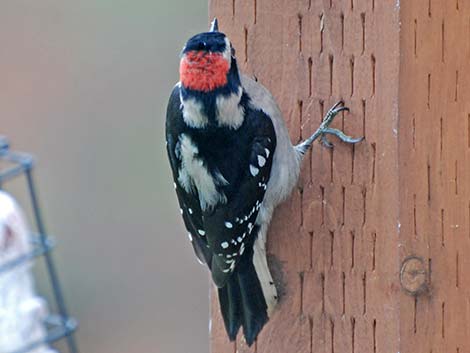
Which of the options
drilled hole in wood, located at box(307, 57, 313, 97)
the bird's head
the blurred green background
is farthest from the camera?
the blurred green background

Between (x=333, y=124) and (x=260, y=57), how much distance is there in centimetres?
22

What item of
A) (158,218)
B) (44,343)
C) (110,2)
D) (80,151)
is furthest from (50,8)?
(44,343)

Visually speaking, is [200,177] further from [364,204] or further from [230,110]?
[364,204]

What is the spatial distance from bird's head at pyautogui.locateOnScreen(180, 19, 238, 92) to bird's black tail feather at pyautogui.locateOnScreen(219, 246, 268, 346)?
1.23ft

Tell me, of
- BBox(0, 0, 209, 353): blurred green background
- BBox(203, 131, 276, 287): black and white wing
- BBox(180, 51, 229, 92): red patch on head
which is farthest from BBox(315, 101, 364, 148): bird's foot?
BBox(0, 0, 209, 353): blurred green background

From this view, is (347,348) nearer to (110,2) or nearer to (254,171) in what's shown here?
(254,171)

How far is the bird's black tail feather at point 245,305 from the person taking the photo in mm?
2551

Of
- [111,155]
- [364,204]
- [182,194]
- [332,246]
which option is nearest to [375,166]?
[364,204]

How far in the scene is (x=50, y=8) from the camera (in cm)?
605

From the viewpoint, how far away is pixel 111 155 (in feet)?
19.0

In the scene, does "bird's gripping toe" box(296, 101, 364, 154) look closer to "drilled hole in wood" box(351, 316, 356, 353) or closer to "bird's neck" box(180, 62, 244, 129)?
"bird's neck" box(180, 62, 244, 129)

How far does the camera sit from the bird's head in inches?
94.2

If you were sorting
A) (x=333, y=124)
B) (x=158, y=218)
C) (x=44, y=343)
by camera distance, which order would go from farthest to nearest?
(x=158, y=218) < (x=44, y=343) < (x=333, y=124)

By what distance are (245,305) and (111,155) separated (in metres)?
3.33
